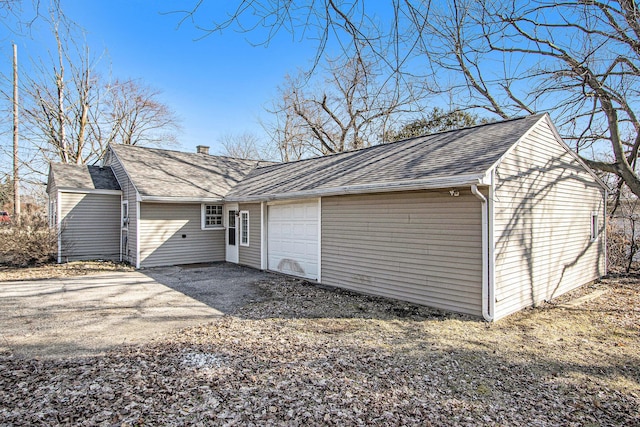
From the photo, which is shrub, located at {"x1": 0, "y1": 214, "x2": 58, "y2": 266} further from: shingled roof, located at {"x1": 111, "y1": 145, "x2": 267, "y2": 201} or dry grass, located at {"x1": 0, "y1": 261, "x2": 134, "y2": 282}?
shingled roof, located at {"x1": 111, "y1": 145, "x2": 267, "y2": 201}

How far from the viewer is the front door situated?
41.9ft

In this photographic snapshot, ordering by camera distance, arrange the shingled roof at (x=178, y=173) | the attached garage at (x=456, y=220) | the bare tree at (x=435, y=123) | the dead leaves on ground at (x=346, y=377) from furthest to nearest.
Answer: the bare tree at (x=435, y=123) < the shingled roof at (x=178, y=173) < the attached garage at (x=456, y=220) < the dead leaves on ground at (x=346, y=377)

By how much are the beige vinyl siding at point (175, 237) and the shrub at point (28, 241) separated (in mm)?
3254

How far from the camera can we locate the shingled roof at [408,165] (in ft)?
21.5

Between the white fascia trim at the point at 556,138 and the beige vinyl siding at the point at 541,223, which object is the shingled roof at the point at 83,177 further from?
the beige vinyl siding at the point at 541,223

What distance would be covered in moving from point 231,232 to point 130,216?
11.5ft

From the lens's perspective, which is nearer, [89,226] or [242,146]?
[89,226]

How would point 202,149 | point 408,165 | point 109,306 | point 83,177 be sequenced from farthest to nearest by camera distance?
1. point 202,149
2. point 83,177
3. point 408,165
4. point 109,306

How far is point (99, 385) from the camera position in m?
3.75

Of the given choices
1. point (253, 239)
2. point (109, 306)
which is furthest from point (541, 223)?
point (109, 306)

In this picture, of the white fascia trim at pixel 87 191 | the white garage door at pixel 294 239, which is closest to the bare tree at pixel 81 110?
the white fascia trim at pixel 87 191

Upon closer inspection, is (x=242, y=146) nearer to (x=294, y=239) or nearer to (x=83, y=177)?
(x=83, y=177)

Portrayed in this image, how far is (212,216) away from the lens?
43.4ft

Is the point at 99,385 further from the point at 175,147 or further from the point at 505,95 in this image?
the point at 175,147
